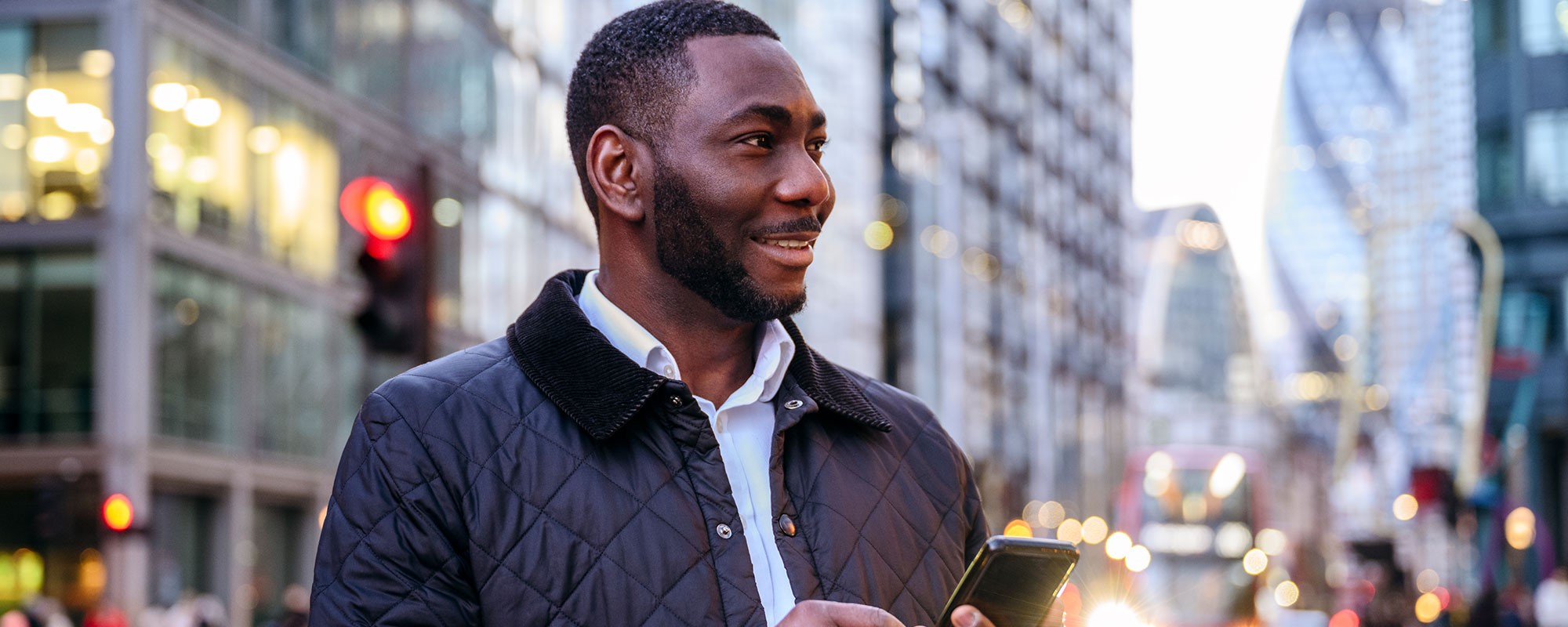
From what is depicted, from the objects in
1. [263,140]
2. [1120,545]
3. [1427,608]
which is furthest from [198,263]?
[1427,608]

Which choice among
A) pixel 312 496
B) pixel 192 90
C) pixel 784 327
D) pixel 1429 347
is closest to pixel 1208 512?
pixel 312 496

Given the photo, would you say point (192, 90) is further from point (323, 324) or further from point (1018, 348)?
point (1018, 348)

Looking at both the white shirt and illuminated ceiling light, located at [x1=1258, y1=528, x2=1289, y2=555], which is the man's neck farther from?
illuminated ceiling light, located at [x1=1258, y1=528, x2=1289, y2=555]

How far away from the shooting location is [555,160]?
3641cm

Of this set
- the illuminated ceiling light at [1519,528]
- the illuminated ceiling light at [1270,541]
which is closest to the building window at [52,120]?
the illuminated ceiling light at [1270,541]

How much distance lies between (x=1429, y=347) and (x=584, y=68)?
135 meters

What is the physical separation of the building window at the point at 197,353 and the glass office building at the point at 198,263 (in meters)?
0.04

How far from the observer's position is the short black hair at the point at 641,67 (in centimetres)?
235

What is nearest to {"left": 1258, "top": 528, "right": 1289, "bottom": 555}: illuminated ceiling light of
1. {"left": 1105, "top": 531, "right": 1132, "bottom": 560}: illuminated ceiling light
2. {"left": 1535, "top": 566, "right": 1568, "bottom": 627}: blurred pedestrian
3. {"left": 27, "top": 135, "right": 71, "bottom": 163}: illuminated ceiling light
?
{"left": 1105, "top": 531, "right": 1132, "bottom": 560}: illuminated ceiling light

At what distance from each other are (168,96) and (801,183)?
23456 millimetres

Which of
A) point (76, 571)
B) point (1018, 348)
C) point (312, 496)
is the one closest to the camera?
point (76, 571)

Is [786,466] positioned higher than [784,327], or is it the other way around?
[784,327]

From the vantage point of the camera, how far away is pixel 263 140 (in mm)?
26562

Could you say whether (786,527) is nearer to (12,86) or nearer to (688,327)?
(688,327)
